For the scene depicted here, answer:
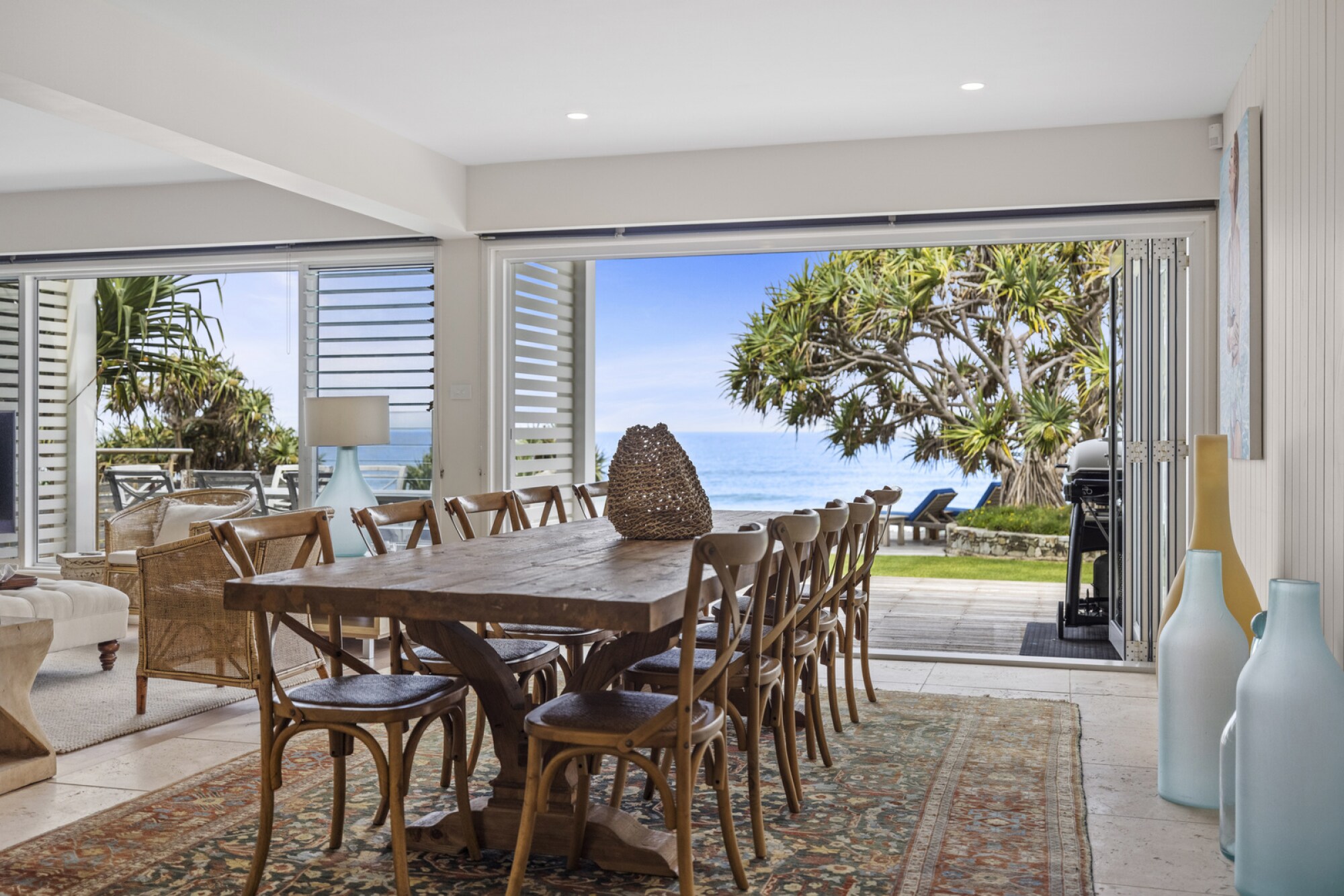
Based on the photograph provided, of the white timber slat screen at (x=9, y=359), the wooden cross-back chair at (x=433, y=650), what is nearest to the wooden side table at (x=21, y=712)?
the wooden cross-back chair at (x=433, y=650)

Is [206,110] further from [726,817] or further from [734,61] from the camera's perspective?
[726,817]

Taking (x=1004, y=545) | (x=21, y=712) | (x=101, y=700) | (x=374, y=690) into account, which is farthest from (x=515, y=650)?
(x=1004, y=545)

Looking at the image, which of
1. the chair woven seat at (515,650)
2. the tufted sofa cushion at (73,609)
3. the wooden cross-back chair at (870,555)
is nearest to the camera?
the chair woven seat at (515,650)

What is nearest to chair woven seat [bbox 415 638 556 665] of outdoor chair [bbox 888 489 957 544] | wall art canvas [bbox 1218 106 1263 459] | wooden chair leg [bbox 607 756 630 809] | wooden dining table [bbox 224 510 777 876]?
wooden dining table [bbox 224 510 777 876]

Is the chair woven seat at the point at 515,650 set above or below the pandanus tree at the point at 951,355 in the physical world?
below

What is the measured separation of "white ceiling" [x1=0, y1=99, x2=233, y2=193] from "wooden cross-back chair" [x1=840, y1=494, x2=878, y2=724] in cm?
376

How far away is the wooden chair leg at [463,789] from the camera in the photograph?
2.80 meters

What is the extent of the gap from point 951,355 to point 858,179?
850 cm

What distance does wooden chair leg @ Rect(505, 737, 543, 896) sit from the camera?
247 cm

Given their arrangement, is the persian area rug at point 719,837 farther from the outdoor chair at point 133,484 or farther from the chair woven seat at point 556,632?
the outdoor chair at point 133,484

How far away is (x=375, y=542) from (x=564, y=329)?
4.09m

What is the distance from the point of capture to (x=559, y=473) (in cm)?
729

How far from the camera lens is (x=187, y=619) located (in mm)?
4395

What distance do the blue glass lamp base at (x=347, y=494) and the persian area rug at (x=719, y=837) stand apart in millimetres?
2236
